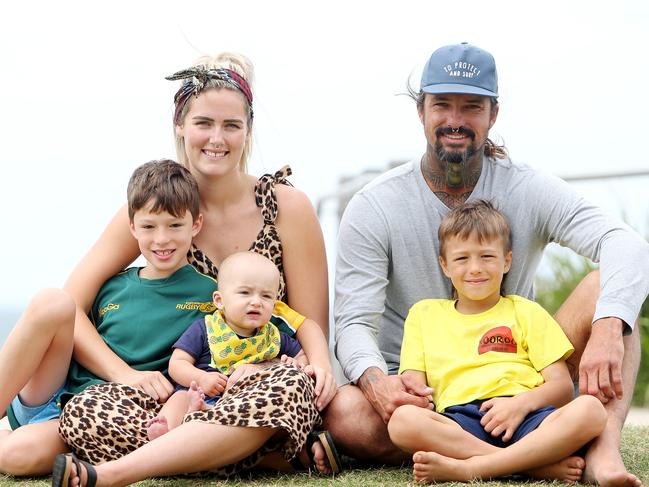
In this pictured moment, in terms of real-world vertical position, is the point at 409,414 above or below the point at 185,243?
below

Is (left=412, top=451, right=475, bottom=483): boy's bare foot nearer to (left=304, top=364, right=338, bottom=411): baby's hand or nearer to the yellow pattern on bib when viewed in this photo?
(left=304, top=364, right=338, bottom=411): baby's hand

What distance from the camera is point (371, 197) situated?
4.11 meters

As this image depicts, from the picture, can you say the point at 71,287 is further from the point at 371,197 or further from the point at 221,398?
the point at 371,197

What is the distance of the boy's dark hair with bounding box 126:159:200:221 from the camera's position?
12.4 ft

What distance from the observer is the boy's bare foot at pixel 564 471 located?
10.8 ft

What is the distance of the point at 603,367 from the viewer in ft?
11.2

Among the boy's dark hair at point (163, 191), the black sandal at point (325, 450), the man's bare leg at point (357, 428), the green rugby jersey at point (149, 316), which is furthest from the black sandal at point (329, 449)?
the boy's dark hair at point (163, 191)

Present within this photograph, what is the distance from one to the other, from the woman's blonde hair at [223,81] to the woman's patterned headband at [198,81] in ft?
0.05

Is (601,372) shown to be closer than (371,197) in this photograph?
Yes

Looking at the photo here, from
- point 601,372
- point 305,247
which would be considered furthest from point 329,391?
point 601,372

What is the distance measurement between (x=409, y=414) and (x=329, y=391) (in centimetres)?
42

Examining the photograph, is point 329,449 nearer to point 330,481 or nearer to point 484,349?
point 330,481

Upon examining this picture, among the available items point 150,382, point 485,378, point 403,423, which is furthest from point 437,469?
point 150,382

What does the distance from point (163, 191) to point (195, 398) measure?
80cm
